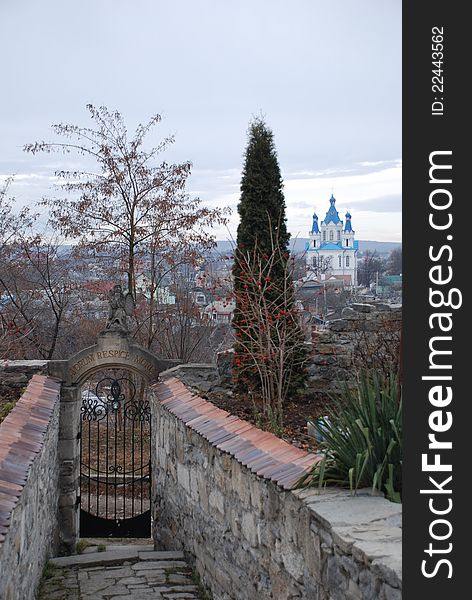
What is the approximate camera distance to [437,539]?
11.4 feet

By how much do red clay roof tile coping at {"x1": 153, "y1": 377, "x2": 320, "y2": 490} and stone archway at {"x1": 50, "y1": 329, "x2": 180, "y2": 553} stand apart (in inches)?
83.1

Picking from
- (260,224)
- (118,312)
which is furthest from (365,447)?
(118,312)

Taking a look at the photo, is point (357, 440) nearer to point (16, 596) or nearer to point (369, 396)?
point (369, 396)

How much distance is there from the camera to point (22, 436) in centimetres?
737

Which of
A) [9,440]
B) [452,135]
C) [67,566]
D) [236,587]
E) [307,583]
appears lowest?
[67,566]

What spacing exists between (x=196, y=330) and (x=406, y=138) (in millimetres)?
15962

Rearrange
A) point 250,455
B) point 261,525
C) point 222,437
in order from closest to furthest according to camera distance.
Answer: point 261,525
point 250,455
point 222,437

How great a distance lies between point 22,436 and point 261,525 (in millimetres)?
2719

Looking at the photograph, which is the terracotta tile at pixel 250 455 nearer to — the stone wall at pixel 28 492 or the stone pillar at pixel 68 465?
the stone wall at pixel 28 492

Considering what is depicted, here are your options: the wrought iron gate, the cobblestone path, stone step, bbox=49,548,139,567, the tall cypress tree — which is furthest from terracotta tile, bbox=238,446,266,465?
the wrought iron gate

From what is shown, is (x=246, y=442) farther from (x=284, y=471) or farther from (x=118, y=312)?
(x=118, y=312)

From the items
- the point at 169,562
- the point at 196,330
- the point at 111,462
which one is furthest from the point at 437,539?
the point at 196,330

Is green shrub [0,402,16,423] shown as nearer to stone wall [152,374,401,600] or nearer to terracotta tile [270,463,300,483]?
stone wall [152,374,401,600]

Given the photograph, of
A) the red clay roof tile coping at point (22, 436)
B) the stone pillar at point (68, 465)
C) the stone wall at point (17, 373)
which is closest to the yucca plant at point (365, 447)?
the red clay roof tile coping at point (22, 436)
